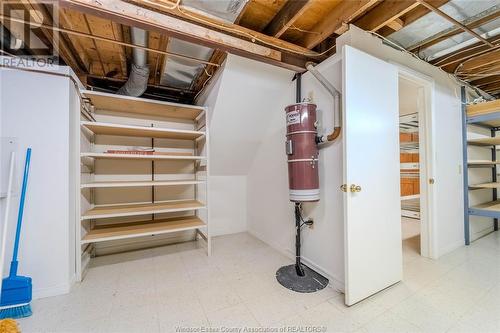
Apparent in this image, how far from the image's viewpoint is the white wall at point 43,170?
1700 millimetres

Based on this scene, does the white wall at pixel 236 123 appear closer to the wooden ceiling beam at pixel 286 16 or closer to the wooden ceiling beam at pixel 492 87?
the wooden ceiling beam at pixel 286 16

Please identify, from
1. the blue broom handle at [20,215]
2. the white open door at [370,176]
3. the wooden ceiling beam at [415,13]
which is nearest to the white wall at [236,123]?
the white open door at [370,176]

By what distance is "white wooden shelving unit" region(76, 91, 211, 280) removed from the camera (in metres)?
2.33

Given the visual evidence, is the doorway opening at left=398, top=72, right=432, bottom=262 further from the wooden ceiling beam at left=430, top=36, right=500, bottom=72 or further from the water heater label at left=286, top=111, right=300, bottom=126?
the water heater label at left=286, top=111, right=300, bottom=126

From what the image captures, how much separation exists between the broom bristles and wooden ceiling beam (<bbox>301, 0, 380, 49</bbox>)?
127 inches

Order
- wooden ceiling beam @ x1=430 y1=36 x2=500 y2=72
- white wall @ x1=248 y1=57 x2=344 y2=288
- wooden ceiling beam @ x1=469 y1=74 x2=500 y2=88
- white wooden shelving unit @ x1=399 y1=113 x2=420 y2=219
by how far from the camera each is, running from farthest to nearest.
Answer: white wooden shelving unit @ x1=399 y1=113 x2=420 y2=219, wooden ceiling beam @ x1=469 y1=74 x2=500 y2=88, wooden ceiling beam @ x1=430 y1=36 x2=500 y2=72, white wall @ x1=248 y1=57 x2=344 y2=288

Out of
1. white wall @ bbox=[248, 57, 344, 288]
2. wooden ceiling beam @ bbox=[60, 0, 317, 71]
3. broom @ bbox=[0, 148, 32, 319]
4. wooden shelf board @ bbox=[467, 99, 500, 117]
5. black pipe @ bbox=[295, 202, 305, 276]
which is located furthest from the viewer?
wooden shelf board @ bbox=[467, 99, 500, 117]

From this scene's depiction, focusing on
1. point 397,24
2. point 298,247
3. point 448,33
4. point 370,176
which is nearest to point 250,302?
point 298,247

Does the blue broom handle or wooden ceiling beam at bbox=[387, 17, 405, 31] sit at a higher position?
wooden ceiling beam at bbox=[387, 17, 405, 31]

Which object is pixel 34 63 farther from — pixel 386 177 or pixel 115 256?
pixel 386 177

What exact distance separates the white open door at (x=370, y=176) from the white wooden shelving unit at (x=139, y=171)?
164 cm

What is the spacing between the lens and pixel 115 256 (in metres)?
2.59

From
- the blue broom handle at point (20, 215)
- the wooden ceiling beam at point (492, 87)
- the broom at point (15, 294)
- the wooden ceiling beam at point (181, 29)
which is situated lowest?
the broom at point (15, 294)

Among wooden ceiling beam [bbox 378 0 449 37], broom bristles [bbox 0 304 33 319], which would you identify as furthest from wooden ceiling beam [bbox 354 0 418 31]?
broom bristles [bbox 0 304 33 319]
